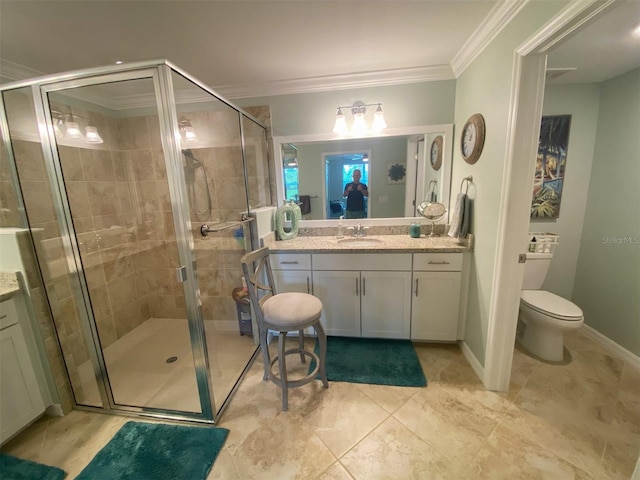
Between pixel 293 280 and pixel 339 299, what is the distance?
0.44 meters

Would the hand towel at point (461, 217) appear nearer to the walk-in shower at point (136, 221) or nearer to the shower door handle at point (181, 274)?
the walk-in shower at point (136, 221)

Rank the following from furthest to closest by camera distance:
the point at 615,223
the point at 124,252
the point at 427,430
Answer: the point at 124,252, the point at 615,223, the point at 427,430

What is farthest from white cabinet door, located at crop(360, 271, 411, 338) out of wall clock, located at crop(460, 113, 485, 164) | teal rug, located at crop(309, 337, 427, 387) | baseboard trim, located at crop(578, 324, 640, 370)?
baseboard trim, located at crop(578, 324, 640, 370)

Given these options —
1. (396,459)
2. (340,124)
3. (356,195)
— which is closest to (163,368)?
(396,459)

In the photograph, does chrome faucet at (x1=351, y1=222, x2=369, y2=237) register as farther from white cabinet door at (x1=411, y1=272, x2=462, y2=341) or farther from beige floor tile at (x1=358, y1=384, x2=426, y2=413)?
beige floor tile at (x1=358, y1=384, x2=426, y2=413)

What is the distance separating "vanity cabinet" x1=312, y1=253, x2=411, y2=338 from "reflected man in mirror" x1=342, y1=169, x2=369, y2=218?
608 mm

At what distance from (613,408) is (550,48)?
83.4 inches

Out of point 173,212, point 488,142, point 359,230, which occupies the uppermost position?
point 488,142

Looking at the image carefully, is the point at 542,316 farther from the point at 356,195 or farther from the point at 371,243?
the point at 356,195

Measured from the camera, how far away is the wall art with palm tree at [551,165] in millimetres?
2260

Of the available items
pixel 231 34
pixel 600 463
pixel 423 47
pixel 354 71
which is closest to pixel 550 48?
pixel 423 47

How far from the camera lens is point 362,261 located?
211 cm

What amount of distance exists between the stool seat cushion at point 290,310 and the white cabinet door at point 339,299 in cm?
43

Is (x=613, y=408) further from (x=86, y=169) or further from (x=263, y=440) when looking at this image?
(x=86, y=169)
